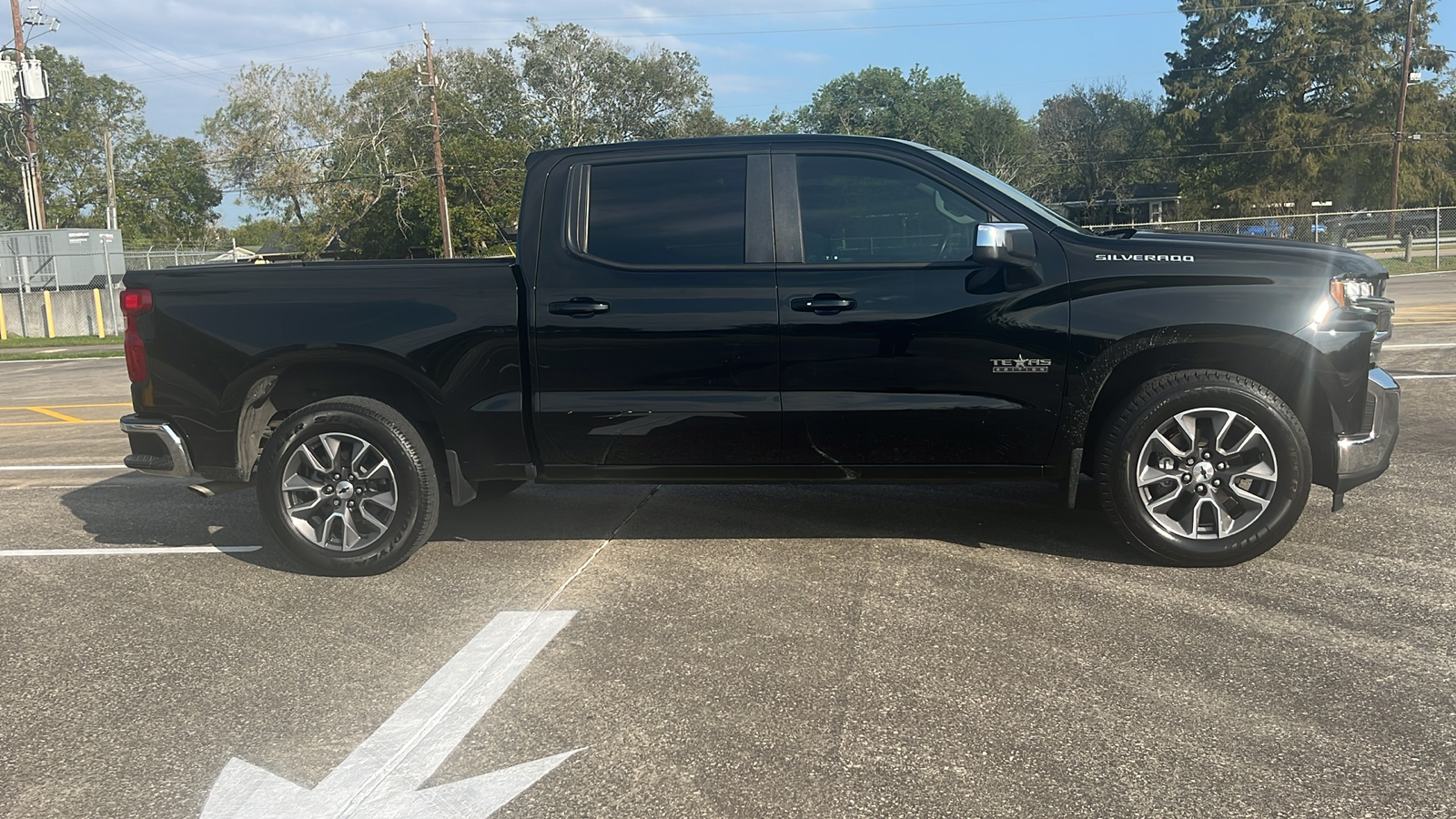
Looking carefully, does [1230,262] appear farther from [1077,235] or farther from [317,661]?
[317,661]

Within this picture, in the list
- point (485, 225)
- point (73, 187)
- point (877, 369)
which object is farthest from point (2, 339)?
point (73, 187)

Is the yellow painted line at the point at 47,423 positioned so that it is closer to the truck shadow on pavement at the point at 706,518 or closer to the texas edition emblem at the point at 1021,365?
the truck shadow on pavement at the point at 706,518

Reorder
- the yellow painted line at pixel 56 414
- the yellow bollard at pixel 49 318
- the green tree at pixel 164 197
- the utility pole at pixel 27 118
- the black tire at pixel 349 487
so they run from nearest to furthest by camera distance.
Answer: the black tire at pixel 349 487, the yellow painted line at pixel 56 414, the yellow bollard at pixel 49 318, the utility pole at pixel 27 118, the green tree at pixel 164 197

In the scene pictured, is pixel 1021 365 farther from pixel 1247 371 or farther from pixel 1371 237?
pixel 1371 237

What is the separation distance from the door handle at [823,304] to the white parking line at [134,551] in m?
3.18

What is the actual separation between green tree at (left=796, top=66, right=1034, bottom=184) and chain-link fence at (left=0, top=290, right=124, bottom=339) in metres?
64.3

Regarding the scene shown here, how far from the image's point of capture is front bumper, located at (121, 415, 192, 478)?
5391mm

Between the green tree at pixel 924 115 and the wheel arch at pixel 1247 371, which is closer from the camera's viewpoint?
the wheel arch at pixel 1247 371

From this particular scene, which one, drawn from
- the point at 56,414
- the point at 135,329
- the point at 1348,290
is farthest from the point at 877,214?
the point at 56,414

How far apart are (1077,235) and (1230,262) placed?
2.09 ft

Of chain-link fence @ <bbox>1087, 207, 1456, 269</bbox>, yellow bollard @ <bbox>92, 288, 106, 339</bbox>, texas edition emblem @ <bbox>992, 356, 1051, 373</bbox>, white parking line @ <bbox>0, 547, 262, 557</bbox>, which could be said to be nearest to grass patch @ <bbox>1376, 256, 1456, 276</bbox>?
chain-link fence @ <bbox>1087, 207, 1456, 269</bbox>

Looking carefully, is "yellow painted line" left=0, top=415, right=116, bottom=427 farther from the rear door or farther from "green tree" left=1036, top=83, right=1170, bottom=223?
"green tree" left=1036, top=83, right=1170, bottom=223

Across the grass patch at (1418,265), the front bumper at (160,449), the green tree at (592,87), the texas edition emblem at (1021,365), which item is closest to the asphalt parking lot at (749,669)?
the front bumper at (160,449)

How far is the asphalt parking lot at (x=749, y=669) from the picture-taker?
3.09 m
